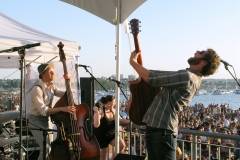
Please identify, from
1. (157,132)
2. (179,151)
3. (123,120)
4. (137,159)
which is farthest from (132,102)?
(123,120)

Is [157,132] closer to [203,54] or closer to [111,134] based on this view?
[203,54]

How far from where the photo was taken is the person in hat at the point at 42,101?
6043 mm

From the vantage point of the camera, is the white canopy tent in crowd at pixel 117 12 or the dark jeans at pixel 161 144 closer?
the dark jeans at pixel 161 144

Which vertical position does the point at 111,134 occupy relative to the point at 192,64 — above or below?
below

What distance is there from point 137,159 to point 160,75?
1.82 meters

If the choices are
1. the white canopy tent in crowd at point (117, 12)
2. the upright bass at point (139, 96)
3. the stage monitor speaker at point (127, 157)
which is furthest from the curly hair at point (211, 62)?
the white canopy tent in crowd at point (117, 12)

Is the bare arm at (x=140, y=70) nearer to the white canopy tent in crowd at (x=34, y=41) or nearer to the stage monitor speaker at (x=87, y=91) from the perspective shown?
the stage monitor speaker at (x=87, y=91)

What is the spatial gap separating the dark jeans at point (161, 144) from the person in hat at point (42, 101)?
1754 millimetres

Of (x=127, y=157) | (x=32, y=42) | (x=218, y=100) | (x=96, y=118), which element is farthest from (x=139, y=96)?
(x=218, y=100)

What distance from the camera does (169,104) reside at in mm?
4254

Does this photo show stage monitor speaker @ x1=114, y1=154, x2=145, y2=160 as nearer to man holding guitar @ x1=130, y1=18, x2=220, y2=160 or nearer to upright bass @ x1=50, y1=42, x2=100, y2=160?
upright bass @ x1=50, y1=42, x2=100, y2=160

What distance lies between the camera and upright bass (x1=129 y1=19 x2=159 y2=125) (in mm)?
4430

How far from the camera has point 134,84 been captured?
14.7ft

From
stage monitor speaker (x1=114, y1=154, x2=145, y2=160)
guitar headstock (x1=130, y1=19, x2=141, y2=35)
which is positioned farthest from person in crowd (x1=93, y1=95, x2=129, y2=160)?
guitar headstock (x1=130, y1=19, x2=141, y2=35)
